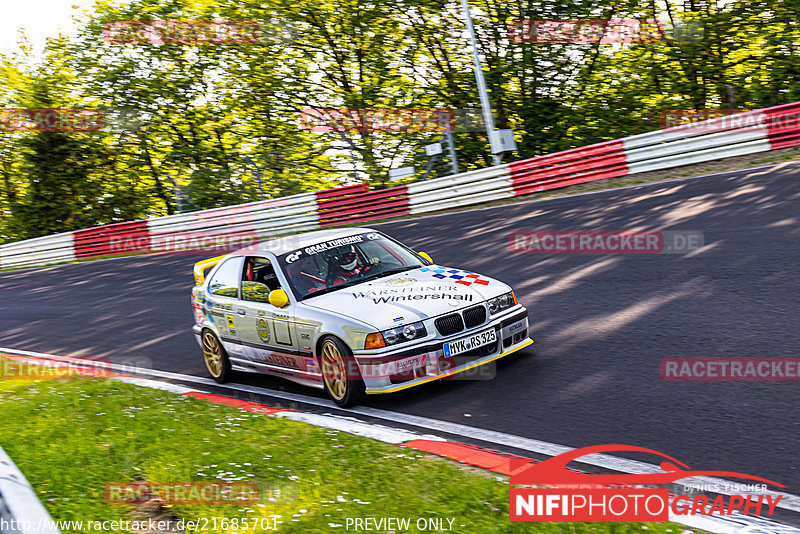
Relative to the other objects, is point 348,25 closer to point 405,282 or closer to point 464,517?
point 405,282

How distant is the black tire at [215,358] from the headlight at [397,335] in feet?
8.70

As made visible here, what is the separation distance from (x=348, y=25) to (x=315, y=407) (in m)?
22.1

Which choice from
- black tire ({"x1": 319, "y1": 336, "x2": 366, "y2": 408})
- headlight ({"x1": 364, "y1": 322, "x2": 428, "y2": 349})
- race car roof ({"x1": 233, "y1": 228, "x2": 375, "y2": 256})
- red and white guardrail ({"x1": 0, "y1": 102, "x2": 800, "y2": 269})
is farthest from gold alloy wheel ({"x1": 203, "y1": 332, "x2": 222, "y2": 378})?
red and white guardrail ({"x1": 0, "y1": 102, "x2": 800, "y2": 269})

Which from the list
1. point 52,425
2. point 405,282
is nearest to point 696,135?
point 405,282

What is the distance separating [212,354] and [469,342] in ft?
11.3

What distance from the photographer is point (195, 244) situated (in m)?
22.5

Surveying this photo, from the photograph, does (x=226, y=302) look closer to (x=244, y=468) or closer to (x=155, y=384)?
(x=155, y=384)

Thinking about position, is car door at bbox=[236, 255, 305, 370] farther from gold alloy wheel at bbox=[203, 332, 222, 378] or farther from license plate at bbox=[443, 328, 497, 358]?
license plate at bbox=[443, 328, 497, 358]

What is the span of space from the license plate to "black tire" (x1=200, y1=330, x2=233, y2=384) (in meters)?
3.03

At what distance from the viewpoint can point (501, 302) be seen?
7.03 m

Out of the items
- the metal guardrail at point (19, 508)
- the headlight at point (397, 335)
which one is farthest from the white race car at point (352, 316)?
the metal guardrail at point (19, 508)

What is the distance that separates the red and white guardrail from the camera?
1504 centimetres

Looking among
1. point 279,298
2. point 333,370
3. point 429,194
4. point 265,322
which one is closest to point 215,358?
point 265,322

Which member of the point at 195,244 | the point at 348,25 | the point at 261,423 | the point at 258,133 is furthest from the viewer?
the point at 258,133
